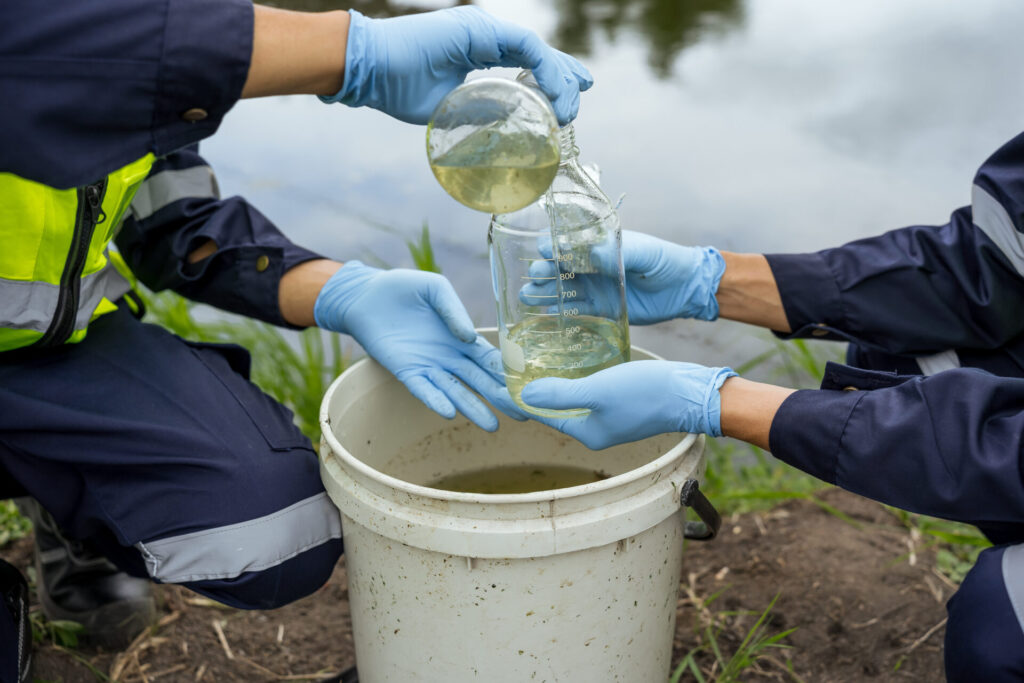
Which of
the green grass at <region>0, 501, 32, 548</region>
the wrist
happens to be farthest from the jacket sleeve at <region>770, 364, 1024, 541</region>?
the green grass at <region>0, 501, 32, 548</region>

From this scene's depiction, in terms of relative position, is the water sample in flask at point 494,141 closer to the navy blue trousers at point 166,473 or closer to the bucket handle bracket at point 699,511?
the bucket handle bracket at point 699,511

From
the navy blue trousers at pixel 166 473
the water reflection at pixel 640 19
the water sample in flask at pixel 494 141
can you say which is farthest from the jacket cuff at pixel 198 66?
the water reflection at pixel 640 19

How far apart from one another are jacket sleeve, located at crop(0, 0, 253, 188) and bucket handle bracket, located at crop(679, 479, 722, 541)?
83cm

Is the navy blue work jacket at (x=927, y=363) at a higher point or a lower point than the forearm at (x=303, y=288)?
higher

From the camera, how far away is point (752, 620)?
1.90 metres

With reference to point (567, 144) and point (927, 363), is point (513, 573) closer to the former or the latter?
point (567, 144)

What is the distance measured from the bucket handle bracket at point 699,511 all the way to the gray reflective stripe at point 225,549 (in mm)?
642

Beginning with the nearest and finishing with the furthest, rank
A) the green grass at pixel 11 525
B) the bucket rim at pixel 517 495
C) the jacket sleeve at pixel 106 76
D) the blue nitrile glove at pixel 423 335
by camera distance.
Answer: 1. the jacket sleeve at pixel 106 76
2. the bucket rim at pixel 517 495
3. the blue nitrile glove at pixel 423 335
4. the green grass at pixel 11 525

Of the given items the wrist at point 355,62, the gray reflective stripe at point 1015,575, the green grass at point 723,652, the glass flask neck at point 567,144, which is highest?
the wrist at point 355,62

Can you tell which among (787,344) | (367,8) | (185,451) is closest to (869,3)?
(367,8)

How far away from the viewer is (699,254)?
1.83 metres

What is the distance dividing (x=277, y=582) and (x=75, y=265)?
0.61 meters

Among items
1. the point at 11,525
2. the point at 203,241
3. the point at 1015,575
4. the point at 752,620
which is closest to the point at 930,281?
the point at 1015,575

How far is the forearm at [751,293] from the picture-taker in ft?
5.96
